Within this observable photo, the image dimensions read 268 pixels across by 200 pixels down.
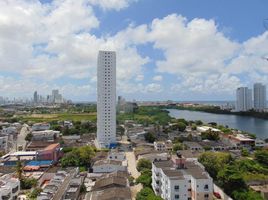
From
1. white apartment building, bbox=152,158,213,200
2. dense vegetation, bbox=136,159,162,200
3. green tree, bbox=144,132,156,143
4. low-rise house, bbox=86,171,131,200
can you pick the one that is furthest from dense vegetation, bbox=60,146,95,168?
green tree, bbox=144,132,156,143

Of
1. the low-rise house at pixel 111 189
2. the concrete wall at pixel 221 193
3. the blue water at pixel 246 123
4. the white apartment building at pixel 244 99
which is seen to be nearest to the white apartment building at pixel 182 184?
the concrete wall at pixel 221 193

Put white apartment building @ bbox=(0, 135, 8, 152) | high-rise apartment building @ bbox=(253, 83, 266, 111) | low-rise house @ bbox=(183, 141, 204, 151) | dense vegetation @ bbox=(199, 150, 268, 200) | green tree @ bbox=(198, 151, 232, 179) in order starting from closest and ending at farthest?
dense vegetation @ bbox=(199, 150, 268, 200), green tree @ bbox=(198, 151, 232, 179), low-rise house @ bbox=(183, 141, 204, 151), white apartment building @ bbox=(0, 135, 8, 152), high-rise apartment building @ bbox=(253, 83, 266, 111)

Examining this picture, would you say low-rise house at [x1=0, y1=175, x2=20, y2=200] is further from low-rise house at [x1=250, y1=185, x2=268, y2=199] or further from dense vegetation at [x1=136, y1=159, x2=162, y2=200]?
low-rise house at [x1=250, y1=185, x2=268, y2=199]

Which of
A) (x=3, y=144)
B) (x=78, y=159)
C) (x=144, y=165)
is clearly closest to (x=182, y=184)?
(x=144, y=165)

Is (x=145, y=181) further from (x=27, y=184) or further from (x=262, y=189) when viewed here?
(x=27, y=184)

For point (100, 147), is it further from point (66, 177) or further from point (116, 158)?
point (66, 177)

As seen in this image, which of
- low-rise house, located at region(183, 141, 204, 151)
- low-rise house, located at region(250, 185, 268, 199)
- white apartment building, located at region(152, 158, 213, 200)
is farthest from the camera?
low-rise house, located at region(183, 141, 204, 151)
